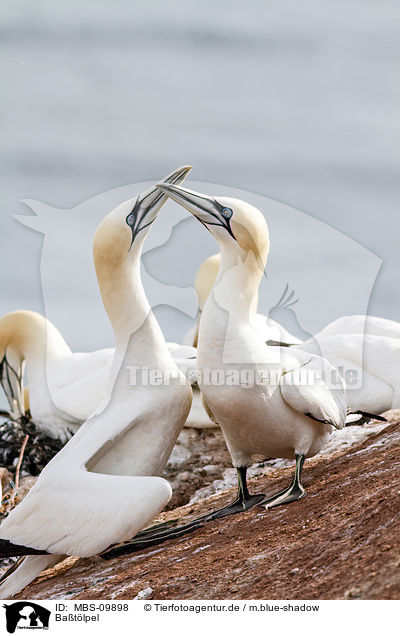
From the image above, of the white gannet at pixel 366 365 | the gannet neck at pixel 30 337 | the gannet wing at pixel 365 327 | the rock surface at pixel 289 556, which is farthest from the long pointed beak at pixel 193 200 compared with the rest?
the gannet neck at pixel 30 337

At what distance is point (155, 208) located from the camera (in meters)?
4.73

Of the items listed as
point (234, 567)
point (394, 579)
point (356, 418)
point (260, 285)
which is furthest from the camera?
point (356, 418)

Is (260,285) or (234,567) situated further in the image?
(260,285)

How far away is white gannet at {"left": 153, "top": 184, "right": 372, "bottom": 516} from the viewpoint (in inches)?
174

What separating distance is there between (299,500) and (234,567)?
80cm

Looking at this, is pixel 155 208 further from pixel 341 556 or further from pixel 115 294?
pixel 341 556

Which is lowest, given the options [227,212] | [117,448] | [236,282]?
[117,448]

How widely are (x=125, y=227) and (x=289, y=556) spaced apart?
1.90m

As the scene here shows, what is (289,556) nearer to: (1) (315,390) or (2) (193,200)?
(1) (315,390)

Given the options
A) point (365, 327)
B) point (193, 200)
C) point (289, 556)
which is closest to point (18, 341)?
point (365, 327)

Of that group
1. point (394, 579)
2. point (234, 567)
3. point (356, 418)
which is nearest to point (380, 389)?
point (356, 418)
